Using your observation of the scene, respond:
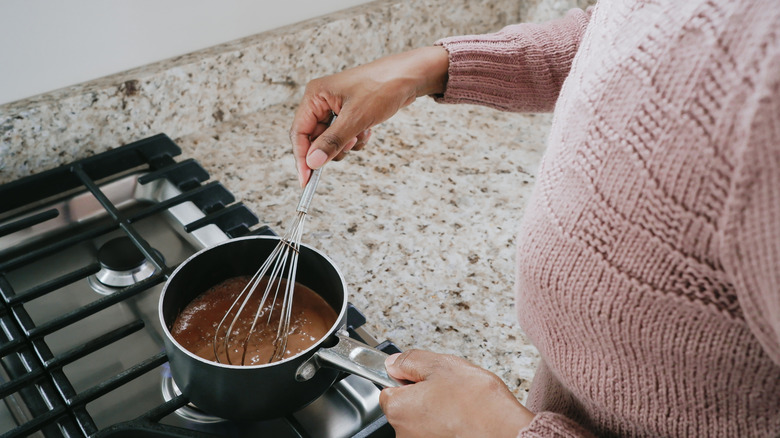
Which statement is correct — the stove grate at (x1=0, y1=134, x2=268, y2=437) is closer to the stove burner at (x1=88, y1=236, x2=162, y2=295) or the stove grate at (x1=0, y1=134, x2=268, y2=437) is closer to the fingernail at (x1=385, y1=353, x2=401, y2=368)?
the stove burner at (x1=88, y1=236, x2=162, y2=295)

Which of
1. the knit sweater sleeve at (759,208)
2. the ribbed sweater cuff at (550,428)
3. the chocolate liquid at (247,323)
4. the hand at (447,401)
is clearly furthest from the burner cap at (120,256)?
the knit sweater sleeve at (759,208)

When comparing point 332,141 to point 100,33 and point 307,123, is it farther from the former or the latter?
point 100,33

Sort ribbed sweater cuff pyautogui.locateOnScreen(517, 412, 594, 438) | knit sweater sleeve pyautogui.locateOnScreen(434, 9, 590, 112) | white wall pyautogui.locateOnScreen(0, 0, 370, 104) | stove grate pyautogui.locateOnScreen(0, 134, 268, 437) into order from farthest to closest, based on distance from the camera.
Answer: white wall pyautogui.locateOnScreen(0, 0, 370, 104)
knit sweater sleeve pyautogui.locateOnScreen(434, 9, 590, 112)
stove grate pyautogui.locateOnScreen(0, 134, 268, 437)
ribbed sweater cuff pyautogui.locateOnScreen(517, 412, 594, 438)

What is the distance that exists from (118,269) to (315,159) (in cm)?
26

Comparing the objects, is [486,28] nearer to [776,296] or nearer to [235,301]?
[235,301]

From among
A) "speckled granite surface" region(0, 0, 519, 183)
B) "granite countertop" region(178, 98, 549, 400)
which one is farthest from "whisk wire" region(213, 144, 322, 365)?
"speckled granite surface" region(0, 0, 519, 183)

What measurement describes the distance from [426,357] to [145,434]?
231 mm

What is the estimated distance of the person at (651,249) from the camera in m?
0.27

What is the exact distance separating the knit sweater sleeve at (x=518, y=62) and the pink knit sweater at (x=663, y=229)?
0.21 metres

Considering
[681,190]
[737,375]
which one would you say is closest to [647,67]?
[681,190]

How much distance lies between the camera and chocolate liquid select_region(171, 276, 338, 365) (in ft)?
1.77

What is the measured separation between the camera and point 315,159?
1.91ft

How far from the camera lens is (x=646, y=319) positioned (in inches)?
13.5

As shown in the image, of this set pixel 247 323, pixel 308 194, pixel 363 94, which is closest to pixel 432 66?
pixel 363 94
